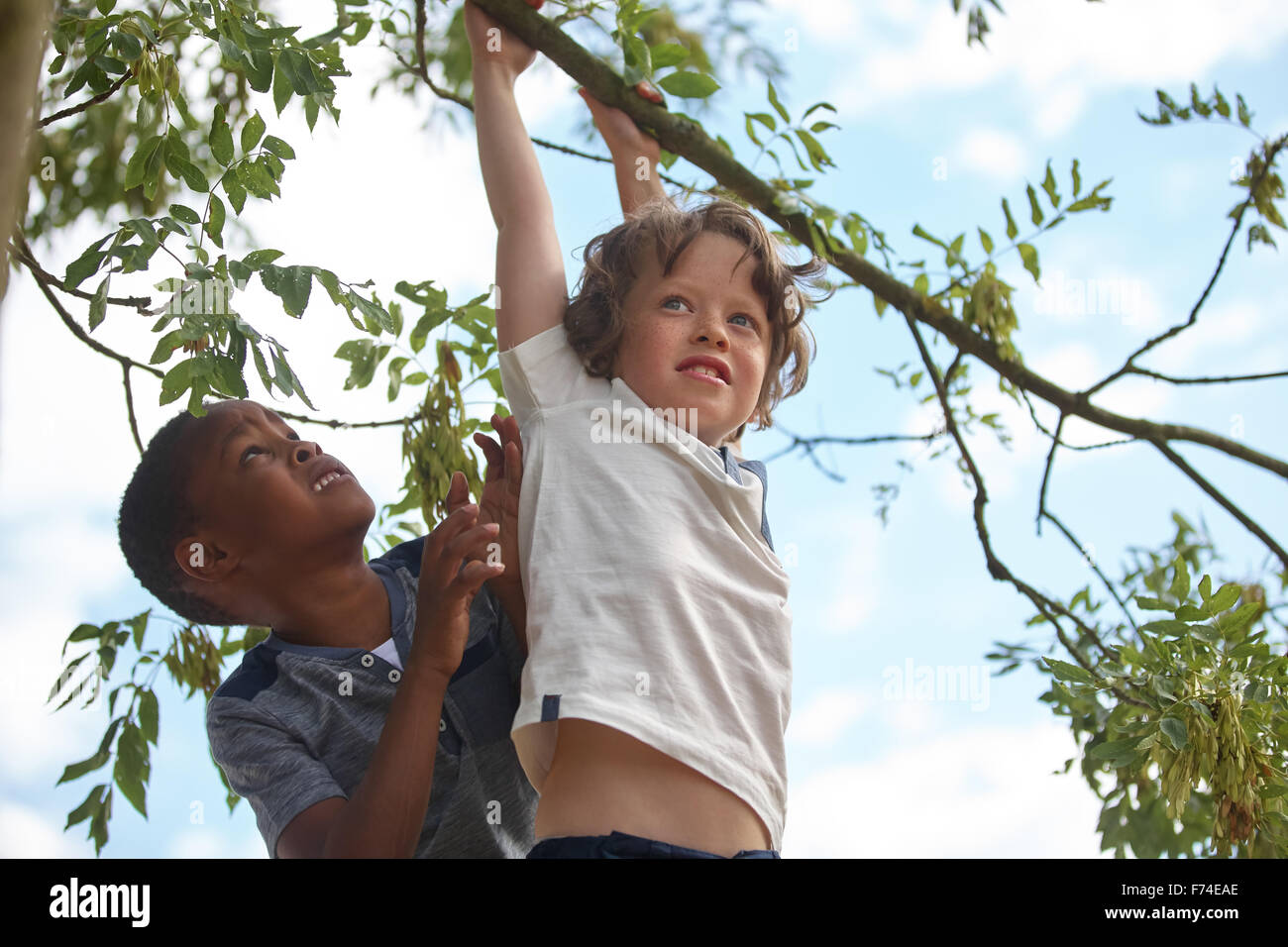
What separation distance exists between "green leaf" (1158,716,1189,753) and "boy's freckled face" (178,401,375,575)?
1.15m

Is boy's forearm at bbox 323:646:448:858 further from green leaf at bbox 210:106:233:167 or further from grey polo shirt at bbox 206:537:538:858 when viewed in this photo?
green leaf at bbox 210:106:233:167

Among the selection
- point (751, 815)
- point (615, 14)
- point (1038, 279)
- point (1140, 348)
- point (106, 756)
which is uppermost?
point (615, 14)

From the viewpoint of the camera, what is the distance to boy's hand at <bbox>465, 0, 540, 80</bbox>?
6.29 feet

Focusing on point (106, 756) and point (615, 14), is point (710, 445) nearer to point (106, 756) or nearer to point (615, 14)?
point (615, 14)

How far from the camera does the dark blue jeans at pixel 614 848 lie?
4.43 feet

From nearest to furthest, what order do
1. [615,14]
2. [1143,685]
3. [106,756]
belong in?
[1143,685] → [615,14] → [106,756]

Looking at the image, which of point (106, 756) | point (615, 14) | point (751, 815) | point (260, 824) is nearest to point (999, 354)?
point (615, 14)

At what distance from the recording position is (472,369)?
2.24m

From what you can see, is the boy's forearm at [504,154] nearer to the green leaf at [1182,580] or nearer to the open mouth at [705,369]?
the open mouth at [705,369]

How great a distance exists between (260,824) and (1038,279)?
166 centimetres

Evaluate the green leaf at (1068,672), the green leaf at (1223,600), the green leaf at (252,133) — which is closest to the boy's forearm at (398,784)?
the green leaf at (252,133)

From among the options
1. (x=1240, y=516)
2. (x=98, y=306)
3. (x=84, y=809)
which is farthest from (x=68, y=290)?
(x=1240, y=516)

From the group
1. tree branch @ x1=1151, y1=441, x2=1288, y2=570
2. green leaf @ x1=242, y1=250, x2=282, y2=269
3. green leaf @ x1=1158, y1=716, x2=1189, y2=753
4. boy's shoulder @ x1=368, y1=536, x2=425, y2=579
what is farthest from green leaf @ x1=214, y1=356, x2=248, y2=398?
tree branch @ x1=1151, y1=441, x2=1288, y2=570
